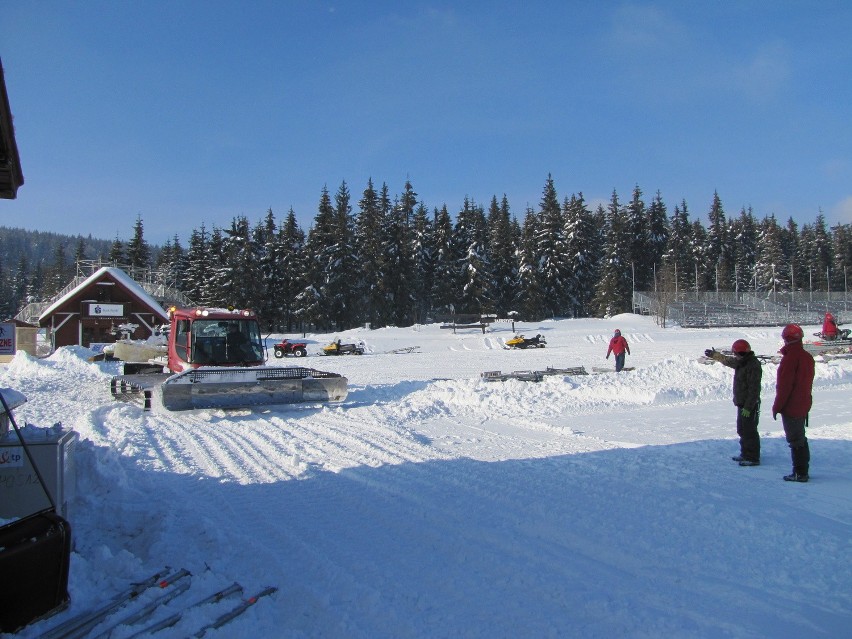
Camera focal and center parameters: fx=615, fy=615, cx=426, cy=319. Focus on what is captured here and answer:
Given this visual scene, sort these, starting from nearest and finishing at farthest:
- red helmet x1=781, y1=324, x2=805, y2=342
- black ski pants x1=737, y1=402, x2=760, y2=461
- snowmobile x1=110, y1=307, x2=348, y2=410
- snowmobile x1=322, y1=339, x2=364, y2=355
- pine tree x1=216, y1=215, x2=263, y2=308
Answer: red helmet x1=781, y1=324, x2=805, y2=342 < black ski pants x1=737, y1=402, x2=760, y2=461 < snowmobile x1=110, y1=307, x2=348, y2=410 < snowmobile x1=322, y1=339, x2=364, y2=355 < pine tree x1=216, y1=215, x2=263, y2=308

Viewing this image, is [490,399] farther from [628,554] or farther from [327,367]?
[327,367]

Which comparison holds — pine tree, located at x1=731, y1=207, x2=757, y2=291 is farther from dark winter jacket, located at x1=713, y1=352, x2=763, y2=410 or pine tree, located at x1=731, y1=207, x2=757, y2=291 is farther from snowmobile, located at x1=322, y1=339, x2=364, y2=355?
dark winter jacket, located at x1=713, y1=352, x2=763, y2=410

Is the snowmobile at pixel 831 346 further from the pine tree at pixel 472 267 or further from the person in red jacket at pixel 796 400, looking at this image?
the pine tree at pixel 472 267

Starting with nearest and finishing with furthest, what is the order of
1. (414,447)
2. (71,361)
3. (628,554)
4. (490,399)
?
(628,554)
(414,447)
(490,399)
(71,361)

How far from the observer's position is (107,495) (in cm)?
592

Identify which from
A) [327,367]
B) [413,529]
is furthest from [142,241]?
[413,529]

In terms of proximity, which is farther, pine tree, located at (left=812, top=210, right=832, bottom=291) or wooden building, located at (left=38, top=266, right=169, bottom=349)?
pine tree, located at (left=812, top=210, right=832, bottom=291)

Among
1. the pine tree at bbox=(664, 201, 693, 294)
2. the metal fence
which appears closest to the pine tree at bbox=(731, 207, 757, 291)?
the pine tree at bbox=(664, 201, 693, 294)

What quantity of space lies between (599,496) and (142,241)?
69.3 meters

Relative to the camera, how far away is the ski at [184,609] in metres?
3.49

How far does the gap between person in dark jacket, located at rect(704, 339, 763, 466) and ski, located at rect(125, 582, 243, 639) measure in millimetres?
6112

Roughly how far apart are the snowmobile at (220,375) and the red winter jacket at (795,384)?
8.66 metres

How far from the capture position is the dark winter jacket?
7699mm

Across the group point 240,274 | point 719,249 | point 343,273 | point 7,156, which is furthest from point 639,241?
point 7,156
